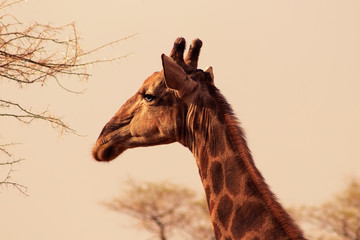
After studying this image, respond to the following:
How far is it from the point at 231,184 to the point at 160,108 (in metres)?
1.22

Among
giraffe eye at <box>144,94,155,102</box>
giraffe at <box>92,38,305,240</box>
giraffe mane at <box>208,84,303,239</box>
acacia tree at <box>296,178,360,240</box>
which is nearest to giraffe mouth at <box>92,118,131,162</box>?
giraffe at <box>92,38,305,240</box>

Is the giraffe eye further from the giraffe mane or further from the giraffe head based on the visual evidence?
the giraffe mane

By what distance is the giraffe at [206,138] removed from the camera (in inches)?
230

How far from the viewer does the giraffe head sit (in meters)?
6.60

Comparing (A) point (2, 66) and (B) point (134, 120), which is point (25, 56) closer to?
(A) point (2, 66)

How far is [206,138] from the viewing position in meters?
6.49

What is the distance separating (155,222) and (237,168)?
26.0 meters

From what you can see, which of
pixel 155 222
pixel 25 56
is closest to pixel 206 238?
pixel 155 222

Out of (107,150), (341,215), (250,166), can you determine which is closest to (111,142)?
(107,150)

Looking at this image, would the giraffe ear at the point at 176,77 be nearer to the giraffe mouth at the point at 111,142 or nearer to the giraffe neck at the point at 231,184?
the giraffe neck at the point at 231,184

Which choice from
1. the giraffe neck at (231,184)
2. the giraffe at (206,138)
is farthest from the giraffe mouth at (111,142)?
the giraffe neck at (231,184)

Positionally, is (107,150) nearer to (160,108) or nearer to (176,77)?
(160,108)

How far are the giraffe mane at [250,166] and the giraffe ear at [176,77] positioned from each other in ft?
0.95

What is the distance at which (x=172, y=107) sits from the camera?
6.75 metres
